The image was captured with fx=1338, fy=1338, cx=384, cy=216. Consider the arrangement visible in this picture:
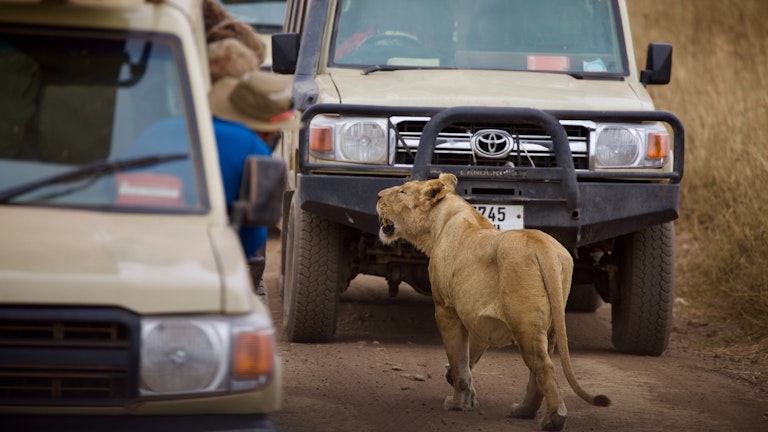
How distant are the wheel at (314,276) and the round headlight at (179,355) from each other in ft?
12.5

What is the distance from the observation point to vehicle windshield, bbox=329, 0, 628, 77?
7891 millimetres

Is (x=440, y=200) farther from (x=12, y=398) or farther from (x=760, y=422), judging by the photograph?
(x=12, y=398)

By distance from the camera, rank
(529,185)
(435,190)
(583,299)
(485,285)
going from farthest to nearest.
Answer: (583,299)
(529,185)
(435,190)
(485,285)

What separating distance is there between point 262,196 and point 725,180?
7.18 m

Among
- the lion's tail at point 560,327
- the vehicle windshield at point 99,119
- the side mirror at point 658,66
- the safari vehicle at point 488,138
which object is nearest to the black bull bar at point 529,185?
the safari vehicle at point 488,138

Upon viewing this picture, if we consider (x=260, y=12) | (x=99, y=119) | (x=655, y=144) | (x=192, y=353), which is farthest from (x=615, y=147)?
(x=260, y=12)

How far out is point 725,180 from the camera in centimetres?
1052

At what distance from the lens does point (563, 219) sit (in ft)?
22.7

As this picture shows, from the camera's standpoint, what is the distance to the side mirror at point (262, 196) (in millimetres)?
4035

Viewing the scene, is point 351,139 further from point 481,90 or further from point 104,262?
point 104,262

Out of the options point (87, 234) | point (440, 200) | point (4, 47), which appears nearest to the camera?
point (87, 234)

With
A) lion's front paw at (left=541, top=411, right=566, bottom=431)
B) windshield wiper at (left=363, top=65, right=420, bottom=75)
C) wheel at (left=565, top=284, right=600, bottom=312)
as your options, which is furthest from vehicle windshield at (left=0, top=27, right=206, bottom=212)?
wheel at (left=565, top=284, right=600, bottom=312)

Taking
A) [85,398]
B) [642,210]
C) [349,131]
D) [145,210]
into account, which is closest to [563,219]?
[642,210]

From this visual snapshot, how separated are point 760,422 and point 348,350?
7.83 ft
